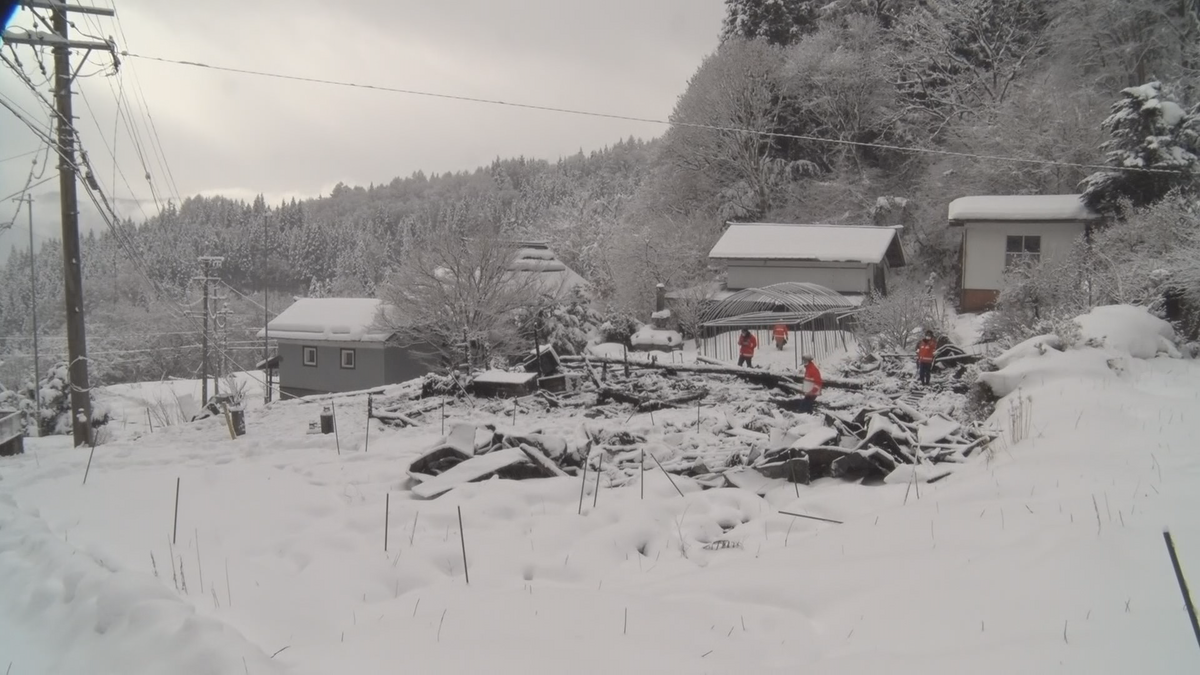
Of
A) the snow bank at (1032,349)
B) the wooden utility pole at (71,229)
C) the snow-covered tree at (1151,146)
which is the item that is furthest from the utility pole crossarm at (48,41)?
the snow-covered tree at (1151,146)

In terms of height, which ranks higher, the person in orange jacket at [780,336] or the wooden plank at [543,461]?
the person in orange jacket at [780,336]

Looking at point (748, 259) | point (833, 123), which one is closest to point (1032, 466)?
point (748, 259)

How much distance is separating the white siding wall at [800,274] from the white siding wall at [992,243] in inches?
162

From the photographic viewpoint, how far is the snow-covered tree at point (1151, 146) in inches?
838

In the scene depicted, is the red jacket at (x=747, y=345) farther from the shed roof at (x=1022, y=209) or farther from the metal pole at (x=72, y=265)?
the metal pole at (x=72, y=265)

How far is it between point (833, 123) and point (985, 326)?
23.8 meters

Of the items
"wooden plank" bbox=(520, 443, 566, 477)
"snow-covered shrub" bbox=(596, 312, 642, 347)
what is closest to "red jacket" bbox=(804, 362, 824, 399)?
"wooden plank" bbox=(520, 443, 566, 477)

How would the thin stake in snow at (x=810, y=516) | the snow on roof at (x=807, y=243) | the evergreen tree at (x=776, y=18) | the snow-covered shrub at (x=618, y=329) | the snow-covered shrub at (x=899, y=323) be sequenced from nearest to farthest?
the thin stake in snow at (x=810, y=516) < the snow-covered shrub at (x=899, y=323) < the snow on roof at (x=807, y=243) < the snow-covered shrub at (x=618, y=329) < the evergreen tree at (x=776, y=18)

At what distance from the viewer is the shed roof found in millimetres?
25797

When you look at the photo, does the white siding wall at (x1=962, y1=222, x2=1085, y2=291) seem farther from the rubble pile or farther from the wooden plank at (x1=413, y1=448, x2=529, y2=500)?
the wooden plank at (x1=413, y1=448, x2=529, y2=500)

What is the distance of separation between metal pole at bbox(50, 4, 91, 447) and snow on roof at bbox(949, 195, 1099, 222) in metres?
27.4

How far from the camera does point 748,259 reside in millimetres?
31828

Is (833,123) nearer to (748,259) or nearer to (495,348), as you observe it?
(748,259)

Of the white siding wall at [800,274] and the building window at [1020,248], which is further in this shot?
the white siding wall at [800,274]
